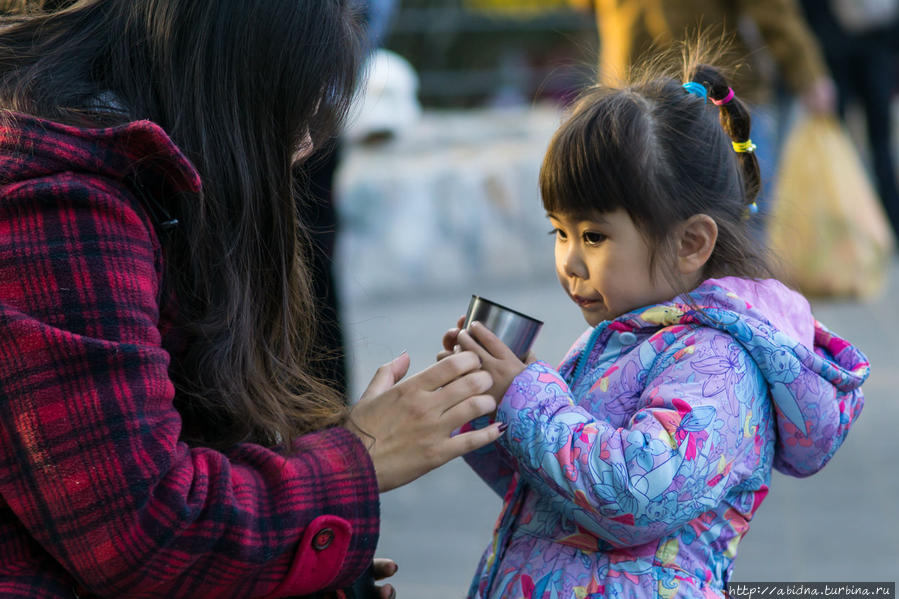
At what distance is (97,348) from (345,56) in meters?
0.56

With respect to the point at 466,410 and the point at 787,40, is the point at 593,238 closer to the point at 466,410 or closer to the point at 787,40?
the point at 466,410

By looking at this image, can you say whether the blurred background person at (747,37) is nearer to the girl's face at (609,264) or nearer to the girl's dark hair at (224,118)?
the girl's face at (609,264)

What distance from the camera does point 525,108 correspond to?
10.6m

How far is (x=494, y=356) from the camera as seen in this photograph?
1.67 meters

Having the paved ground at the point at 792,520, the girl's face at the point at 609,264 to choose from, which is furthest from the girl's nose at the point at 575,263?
the paved ground at the point at 792,520

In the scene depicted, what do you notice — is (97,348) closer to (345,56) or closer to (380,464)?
(380,464)

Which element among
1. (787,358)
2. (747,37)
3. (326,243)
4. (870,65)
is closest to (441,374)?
(787,358)

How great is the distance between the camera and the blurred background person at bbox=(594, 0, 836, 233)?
4.34 metres

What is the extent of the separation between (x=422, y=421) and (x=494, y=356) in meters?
0.18

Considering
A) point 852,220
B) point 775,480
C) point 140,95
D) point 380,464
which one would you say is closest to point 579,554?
point 380,464

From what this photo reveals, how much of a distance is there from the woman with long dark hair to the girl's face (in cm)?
24

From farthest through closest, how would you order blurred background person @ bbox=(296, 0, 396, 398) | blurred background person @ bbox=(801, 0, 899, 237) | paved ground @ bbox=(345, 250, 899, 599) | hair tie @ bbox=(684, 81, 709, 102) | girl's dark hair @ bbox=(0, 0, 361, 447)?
blurred background person @ bbox=(801, 0, 899, 237) < paved ground @ bbox=(345, 250, 899, 599) < blurred background person @ bbox=(296, 0, 396, 398) < hair tie @ bbox=(684, 81, 709, 102) < girl's dark hair @ bbox=(0, 0, 361, 447)

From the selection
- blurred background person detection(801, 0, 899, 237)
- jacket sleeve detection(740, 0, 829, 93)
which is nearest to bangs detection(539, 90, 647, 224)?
jacket sleeve detection(740, 0, 829, 93)

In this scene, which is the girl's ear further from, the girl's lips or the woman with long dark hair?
the woman with long dark hair
